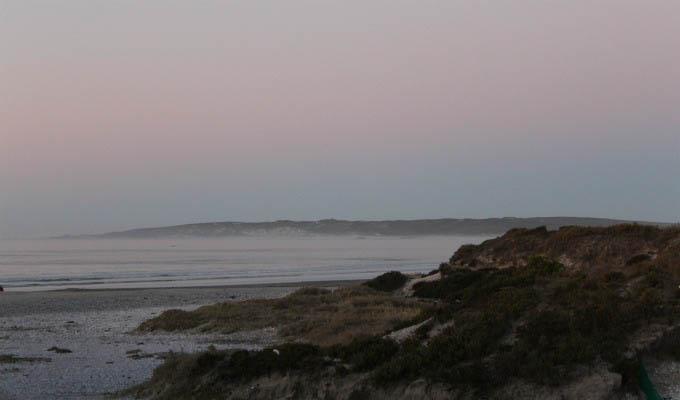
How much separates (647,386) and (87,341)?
15947mm

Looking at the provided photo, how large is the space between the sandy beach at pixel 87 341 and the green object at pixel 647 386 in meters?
8.57

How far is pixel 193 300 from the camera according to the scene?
3462 centimetres

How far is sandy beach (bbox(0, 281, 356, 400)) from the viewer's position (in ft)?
44.5

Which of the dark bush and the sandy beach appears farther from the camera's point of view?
the dark bush

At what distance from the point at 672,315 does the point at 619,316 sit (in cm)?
82

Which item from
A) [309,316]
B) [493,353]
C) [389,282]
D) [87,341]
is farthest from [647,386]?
[389,282]

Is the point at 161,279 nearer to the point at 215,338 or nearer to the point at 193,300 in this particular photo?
the point at 193,300

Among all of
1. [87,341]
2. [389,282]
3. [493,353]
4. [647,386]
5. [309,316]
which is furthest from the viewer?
[389,282]

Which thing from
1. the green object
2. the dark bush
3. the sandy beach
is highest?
the green object

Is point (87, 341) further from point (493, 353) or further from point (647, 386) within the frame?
point (647, 386)

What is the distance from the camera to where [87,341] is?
20484 mm

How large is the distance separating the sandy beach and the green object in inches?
338

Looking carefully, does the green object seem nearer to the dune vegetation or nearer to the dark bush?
the dune vegetation

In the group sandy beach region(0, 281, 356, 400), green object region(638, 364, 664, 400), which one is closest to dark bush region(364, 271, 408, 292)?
sandy beach region(0, 281, 356, 400)
